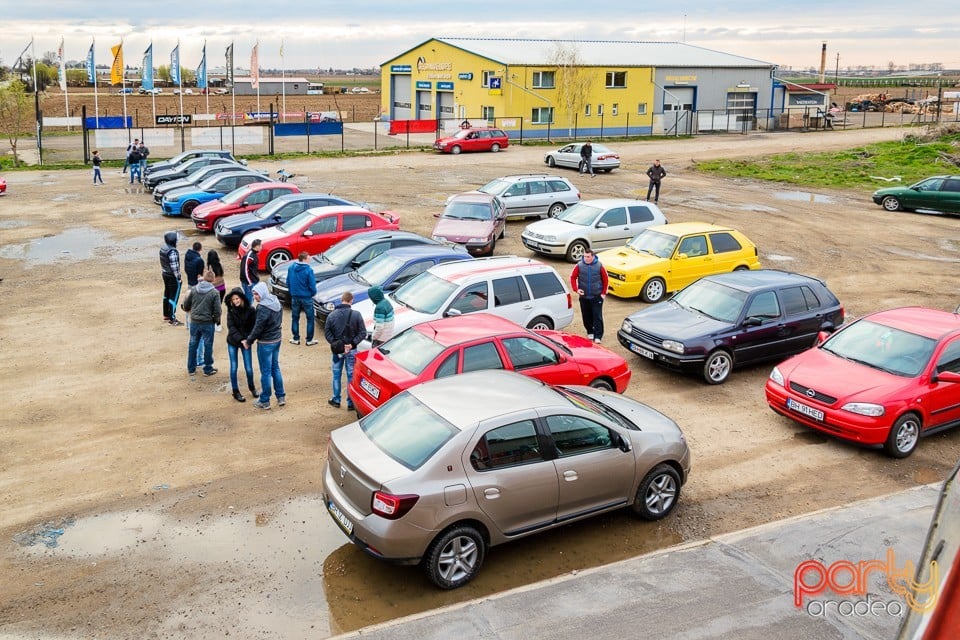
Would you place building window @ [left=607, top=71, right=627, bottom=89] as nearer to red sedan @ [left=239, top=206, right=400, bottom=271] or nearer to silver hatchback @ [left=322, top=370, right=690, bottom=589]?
red sedan @ [left=239, top=206, right=400, bottom=271]

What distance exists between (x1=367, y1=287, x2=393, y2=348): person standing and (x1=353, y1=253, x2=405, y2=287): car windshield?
2866mm

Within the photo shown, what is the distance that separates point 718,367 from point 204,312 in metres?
7.80

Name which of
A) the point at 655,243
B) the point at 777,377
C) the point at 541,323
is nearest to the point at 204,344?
the point at 541,323

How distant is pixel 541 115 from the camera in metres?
55.5

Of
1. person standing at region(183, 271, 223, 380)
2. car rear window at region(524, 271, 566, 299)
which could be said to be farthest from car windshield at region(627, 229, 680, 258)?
person standing at region(183, 271, 223, 380)

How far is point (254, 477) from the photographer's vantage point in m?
9.58

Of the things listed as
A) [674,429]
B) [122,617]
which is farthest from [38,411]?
[674,429]

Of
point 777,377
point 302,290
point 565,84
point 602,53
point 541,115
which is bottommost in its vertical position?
point 777,377

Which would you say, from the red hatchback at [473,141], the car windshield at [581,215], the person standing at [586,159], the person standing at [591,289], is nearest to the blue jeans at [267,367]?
the person standing at [591,289]

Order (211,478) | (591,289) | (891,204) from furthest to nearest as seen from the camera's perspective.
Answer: (891,204) < (591,289) < (211,478)

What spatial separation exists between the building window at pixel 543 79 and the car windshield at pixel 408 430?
163 feet

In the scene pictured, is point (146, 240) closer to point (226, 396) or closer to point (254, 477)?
point (226, 396)

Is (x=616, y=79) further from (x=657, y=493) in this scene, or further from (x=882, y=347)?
(x=657, y=493)

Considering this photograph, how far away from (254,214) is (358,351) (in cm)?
1112
